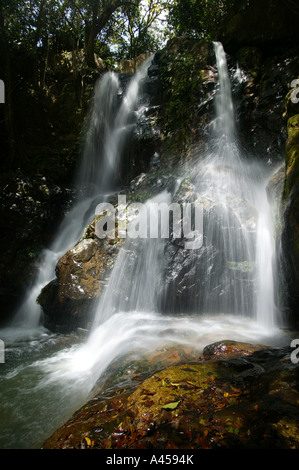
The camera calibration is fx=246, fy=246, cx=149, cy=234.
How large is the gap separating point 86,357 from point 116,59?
18.3m

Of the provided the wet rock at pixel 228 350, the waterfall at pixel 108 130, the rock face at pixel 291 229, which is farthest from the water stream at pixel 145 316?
the waterfall at pixel 108 130

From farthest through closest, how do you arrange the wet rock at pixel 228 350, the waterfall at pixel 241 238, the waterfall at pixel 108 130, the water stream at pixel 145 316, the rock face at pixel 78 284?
the waterfall at pixel 108 130
the rock face at pixel 78 284
the waterfall at pixel 241 238
the water stream at pixel 145 316
the wet rock at pixel 228 350

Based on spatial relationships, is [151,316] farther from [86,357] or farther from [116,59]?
[116,59]

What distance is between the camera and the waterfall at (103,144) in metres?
8.58

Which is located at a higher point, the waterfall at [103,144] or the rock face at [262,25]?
the rock face at [262,25]

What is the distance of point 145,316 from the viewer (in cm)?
518

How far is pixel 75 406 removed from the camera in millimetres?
2902

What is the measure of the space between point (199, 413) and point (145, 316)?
354 cm

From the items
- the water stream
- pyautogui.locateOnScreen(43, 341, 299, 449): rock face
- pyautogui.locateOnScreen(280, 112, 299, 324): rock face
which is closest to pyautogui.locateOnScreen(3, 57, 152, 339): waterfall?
the water stream

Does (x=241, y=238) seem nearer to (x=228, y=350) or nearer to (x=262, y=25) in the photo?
(x=228, y=350)

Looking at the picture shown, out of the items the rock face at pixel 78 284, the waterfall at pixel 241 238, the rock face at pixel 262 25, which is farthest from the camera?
the rock face at pixel 262 25

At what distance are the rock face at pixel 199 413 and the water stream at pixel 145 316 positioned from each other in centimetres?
88

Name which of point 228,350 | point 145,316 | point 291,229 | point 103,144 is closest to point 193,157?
point 103,144

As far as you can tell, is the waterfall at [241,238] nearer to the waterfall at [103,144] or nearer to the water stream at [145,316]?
the water stream at [145,316]
